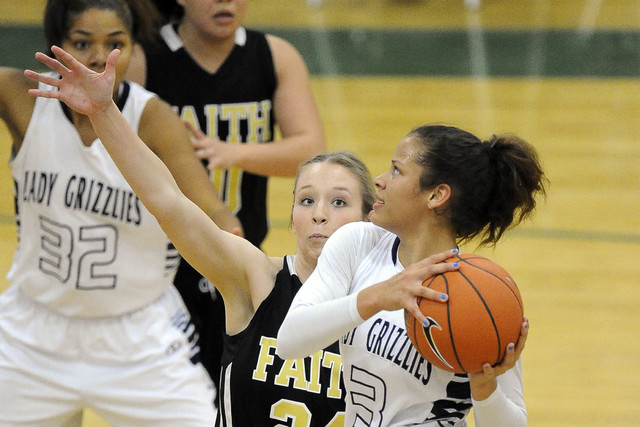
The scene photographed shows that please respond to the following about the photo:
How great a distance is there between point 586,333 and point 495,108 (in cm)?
368

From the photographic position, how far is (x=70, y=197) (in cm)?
347

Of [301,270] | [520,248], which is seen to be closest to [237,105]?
[301,270]

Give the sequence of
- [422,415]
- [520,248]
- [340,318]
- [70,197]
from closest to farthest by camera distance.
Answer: [340,318]
[422,415]
[70,197]
[520,248]

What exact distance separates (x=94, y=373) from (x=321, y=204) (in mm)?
1174

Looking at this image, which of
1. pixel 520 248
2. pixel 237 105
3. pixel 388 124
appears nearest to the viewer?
pixel 237 105

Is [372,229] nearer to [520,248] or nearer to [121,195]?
[121,195]

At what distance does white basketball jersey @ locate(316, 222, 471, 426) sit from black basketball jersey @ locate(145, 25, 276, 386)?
5.56 ft

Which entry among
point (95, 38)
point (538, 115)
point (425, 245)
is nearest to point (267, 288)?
point (425, 245)

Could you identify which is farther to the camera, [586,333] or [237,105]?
[586,333]

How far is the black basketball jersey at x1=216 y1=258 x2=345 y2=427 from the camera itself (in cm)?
279

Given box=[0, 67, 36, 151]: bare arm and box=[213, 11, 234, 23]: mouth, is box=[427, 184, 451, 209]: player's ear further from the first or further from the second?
box=[213, 11, 234, 23]: mouth

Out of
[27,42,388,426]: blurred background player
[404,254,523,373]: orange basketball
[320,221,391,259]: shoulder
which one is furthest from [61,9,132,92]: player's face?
Result: [404,254,523,373]: orange basketball

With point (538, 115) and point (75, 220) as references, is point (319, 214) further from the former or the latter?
point (538, 115)

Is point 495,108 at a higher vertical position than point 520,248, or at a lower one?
higher
